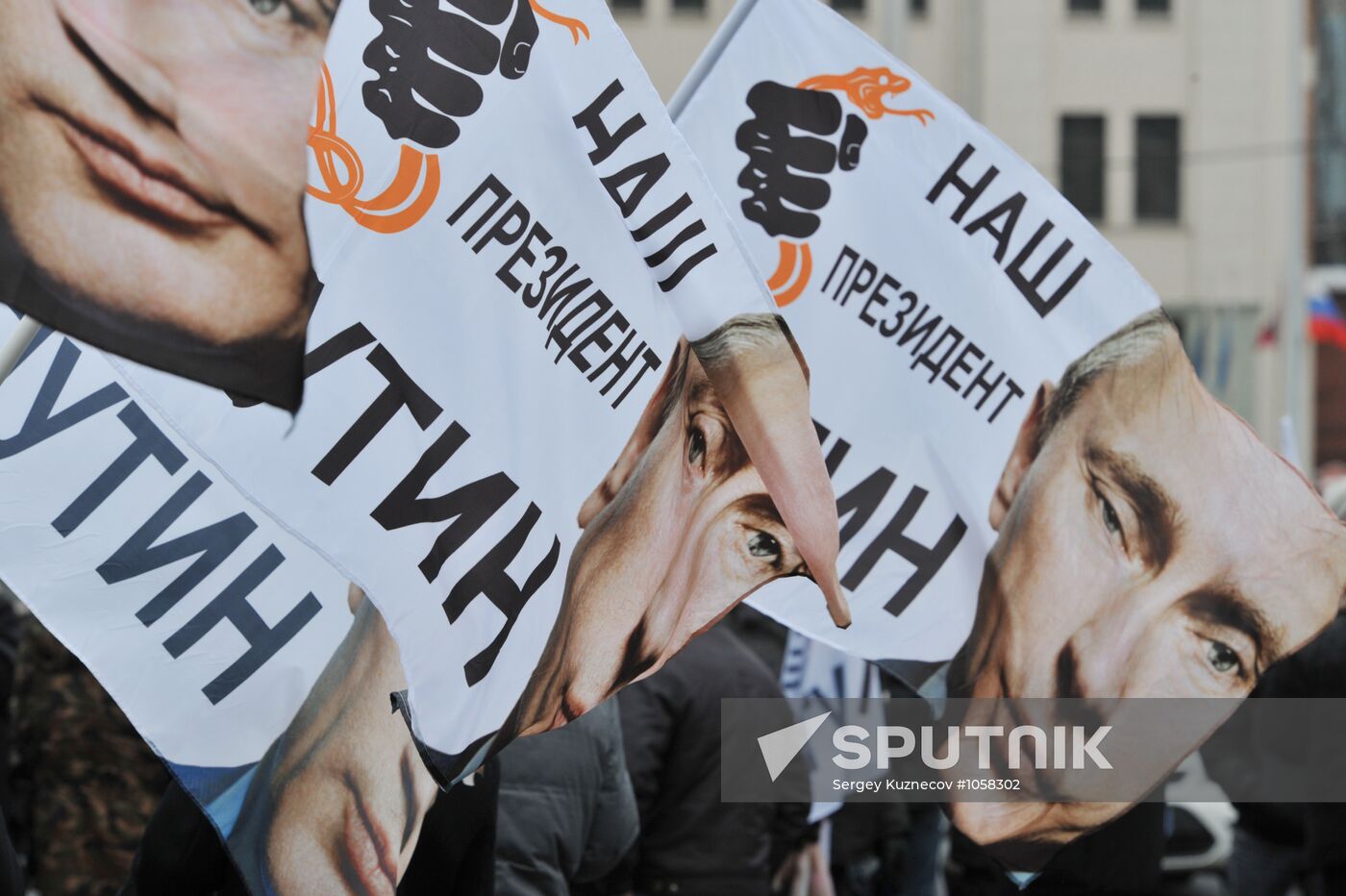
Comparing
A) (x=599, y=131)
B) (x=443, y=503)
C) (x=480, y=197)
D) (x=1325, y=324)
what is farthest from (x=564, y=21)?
(x=1325, y=324)

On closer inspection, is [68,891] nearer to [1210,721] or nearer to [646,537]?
[646,537]

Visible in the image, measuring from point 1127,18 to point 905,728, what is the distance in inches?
938

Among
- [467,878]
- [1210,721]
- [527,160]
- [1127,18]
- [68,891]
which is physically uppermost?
[527,160]

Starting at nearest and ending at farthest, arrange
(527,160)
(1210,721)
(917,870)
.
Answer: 1. (527,160)
2. (1210,721)
3. (917,870)

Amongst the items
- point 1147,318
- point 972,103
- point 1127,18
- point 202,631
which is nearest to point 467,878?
point 202,631

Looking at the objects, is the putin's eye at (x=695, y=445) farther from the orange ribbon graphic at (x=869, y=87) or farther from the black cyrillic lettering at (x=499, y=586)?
the orange ribbon graphic at (x=869, y=87)

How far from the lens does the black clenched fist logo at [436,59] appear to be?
311cm

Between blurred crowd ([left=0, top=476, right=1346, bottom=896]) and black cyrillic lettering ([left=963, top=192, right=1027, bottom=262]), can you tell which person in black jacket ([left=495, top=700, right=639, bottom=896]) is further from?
black cyrillic lettering ([left=963, top=192, right=1027, bottom=262])

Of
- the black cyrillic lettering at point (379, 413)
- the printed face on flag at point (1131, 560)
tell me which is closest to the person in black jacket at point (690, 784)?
the printed face on flag at point (1131, 560)

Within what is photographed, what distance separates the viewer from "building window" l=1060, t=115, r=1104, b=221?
27297 mm

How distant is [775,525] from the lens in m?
3.47

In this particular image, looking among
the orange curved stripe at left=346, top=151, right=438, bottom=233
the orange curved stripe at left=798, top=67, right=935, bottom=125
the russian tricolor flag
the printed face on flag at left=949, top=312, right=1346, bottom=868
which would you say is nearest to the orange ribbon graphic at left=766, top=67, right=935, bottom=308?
the orange curved stripe at left=798, top=67, right=935, bottom=125

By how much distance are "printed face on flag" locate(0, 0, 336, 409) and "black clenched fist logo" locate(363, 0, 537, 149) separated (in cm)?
13

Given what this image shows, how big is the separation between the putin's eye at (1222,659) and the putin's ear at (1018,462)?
0.58 metres
